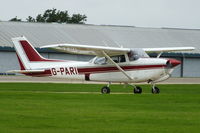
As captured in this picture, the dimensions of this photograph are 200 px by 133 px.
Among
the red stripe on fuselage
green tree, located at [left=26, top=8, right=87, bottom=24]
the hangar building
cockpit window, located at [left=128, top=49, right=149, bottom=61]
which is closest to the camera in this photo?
the red stripe on fuselage

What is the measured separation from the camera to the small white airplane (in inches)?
1362

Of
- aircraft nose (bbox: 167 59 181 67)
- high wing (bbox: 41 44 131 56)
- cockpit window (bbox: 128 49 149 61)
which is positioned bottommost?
aircraft nose (bbox: 167 59 181 67)

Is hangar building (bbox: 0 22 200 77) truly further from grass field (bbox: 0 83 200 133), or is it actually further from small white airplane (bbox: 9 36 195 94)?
grass field (bbox: 0 83 200 133)

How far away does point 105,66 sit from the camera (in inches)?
1411

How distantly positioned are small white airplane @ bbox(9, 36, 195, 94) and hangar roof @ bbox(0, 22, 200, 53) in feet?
96.7

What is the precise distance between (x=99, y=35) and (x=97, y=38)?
1252 millimetres

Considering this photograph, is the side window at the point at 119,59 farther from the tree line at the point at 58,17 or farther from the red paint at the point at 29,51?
the tree line at the point at 58,17

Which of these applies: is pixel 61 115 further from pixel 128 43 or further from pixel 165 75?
pixel 128 43

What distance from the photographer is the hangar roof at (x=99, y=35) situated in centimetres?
7100

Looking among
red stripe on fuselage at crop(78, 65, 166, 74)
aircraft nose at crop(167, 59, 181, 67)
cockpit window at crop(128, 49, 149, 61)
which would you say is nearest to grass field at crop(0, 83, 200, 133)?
aircraft nose at crop(167, 59, 181, 67)

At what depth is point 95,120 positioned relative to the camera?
62.3ft

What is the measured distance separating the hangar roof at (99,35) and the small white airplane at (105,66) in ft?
96.7

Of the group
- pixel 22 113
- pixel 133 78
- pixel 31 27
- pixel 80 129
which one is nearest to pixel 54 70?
pixel 133 78

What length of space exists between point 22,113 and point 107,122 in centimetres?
303
